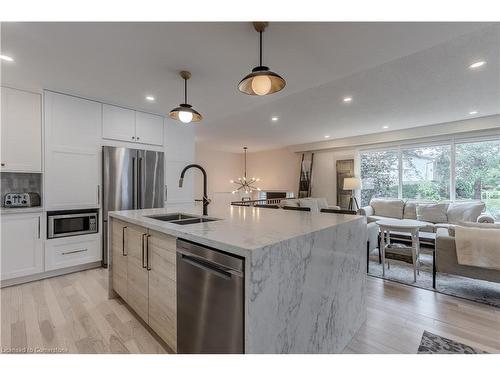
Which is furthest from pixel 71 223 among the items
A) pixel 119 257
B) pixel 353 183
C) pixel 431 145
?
pixel 431 145

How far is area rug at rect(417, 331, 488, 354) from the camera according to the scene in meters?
1.62

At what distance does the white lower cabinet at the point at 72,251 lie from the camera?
115 inches

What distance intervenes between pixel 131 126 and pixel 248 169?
6363 mm

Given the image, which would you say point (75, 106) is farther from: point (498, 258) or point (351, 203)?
point (351, 203)

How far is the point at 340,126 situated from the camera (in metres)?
5.28

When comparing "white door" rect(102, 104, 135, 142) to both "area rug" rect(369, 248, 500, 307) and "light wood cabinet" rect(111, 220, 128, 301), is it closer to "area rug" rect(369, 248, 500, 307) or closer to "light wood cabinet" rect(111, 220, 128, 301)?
"light wood cabinet" rect(111, 220, 128, 301)

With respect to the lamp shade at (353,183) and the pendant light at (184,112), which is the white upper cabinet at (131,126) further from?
the lamp shade at (353,183)

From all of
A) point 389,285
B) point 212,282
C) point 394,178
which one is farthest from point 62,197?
point 394,178

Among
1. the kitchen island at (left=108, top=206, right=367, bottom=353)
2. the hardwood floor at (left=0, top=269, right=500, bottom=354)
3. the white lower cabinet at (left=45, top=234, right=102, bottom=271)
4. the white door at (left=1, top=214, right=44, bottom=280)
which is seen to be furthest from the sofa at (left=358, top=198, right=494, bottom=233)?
the white door at (left=1, top=214, right=44, bottom=280)

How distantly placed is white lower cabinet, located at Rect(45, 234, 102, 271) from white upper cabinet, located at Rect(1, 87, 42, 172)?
0.99 m

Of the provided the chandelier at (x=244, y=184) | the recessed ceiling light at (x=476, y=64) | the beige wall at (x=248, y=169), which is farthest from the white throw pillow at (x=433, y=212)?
the chandelier at (x=244, y=184)

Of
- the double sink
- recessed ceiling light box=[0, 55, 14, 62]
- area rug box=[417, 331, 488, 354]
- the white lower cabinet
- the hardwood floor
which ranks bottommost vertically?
the hardwood floor

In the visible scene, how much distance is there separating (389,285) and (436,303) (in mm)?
483

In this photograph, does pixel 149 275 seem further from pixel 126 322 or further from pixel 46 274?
pixel 46 274
